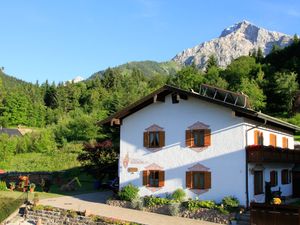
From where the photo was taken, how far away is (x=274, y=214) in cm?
1884

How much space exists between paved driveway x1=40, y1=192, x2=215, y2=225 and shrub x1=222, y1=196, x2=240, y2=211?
4.48 ft

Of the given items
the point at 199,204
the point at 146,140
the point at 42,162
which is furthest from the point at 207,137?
the point at 42,162

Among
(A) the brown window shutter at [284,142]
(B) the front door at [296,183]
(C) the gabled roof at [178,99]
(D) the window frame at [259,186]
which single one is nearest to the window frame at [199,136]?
(C) the gabled roof at [178,99]

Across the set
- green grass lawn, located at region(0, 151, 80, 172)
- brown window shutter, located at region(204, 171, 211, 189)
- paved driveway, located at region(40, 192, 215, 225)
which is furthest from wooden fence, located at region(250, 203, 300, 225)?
green grass lawn, located at region(0, 151, 80, 172)

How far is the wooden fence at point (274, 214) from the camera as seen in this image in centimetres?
1830

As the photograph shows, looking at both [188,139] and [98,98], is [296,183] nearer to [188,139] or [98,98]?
[188,139]

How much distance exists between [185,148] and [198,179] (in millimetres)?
1969

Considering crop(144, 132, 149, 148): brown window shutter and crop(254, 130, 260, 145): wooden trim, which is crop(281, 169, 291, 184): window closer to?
crop(254, 130, 260, 145): wooden trim

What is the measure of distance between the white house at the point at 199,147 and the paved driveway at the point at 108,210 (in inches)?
79.1

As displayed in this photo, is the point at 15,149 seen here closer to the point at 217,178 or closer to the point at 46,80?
the point at 217,178

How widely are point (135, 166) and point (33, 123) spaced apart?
2956 inches

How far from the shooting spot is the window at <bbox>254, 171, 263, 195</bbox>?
23484mm

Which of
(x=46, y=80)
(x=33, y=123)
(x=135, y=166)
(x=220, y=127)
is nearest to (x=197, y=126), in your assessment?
(x=220, y=127)

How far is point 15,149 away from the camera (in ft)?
194
